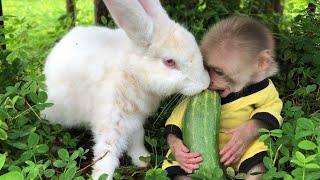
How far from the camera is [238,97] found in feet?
11.2

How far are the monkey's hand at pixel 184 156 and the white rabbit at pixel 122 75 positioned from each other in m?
0.31

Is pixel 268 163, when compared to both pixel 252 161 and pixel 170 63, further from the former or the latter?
pixel 170 63

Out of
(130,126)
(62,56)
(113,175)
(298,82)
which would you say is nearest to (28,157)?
(113,175)

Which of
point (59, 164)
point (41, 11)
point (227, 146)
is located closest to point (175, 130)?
point (227, 146)

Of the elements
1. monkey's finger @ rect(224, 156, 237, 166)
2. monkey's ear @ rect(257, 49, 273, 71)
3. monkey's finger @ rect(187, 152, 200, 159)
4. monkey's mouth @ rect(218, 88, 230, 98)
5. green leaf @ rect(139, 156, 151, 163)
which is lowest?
green leaf @ rect(139, 156, 151, 163)

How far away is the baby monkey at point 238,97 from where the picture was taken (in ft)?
10.8

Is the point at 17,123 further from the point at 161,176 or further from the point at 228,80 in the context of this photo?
the point at 228,80

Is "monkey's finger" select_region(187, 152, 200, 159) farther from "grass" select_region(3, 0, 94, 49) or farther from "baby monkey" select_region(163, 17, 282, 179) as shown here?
"grass" select_region(3, 0, 94, 49)

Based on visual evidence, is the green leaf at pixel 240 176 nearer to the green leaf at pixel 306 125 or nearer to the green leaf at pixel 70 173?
the green leaf at pixel 306 125

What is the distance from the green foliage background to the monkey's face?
0.39m

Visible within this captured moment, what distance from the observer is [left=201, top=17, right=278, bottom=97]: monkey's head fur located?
3324 millimetres

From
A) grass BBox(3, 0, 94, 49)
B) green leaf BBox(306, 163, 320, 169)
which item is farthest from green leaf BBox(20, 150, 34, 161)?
grass BBox(3, 0, 94, 49)

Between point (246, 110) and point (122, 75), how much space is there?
806mm

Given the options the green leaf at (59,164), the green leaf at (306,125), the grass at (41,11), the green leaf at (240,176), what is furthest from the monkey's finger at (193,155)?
the grass at (41,11)
